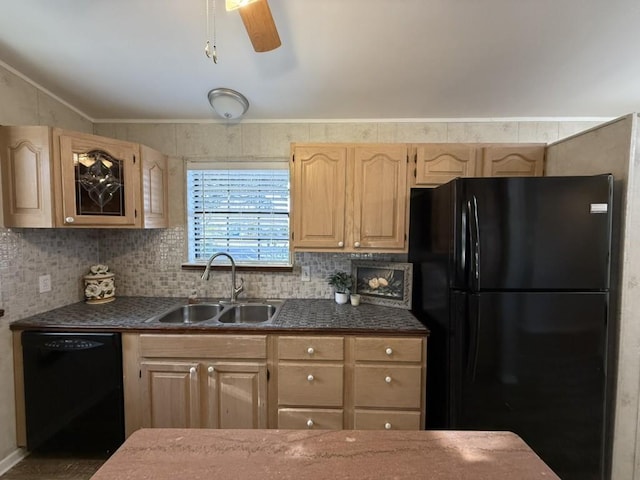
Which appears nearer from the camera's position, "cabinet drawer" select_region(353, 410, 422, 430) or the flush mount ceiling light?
"cabinet drawer" select_region(353, 410, 422, 430)

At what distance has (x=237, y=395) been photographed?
1617 mm

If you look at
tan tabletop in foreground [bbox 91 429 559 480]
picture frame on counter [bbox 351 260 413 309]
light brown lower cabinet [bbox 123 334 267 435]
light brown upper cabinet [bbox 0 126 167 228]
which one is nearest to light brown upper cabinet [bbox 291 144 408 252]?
picture frame on counter [bbox 351 260 413 309]

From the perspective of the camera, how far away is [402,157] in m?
1.85

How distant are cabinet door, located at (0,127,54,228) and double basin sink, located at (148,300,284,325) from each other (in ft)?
3.29

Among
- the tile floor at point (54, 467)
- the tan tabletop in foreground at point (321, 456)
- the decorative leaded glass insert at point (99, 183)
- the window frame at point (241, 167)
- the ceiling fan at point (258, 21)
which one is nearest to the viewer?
the tan tabletop in foreground at point (321, 456)

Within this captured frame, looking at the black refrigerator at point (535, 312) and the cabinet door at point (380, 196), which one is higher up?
the cabinet door at point (380, 196)

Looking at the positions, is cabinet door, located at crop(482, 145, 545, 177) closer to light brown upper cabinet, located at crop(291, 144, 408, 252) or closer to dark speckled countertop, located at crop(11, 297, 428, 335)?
light brown upper cabinet, located at crop(291, 144, 408, 252)

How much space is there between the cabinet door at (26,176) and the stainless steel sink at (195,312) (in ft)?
3.14

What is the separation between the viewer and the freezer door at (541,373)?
133cm

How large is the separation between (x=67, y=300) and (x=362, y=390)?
2214 millimetres

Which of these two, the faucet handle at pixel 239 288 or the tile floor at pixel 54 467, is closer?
the tile floor at pixel 54 467

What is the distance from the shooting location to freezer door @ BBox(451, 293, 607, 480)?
4.38ft

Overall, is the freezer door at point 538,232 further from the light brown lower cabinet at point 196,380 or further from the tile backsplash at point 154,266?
the tile backsplash at point 154,266

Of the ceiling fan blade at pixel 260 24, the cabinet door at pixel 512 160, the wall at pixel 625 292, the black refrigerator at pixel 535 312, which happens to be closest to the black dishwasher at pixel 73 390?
the ceiling fan blade at pixel 260 24
